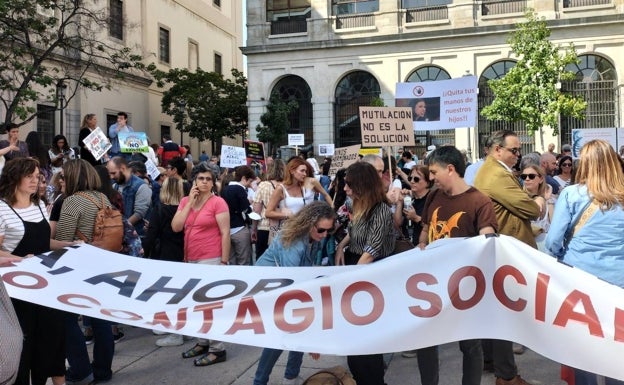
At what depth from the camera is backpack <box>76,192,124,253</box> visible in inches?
195

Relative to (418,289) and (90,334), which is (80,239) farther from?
(418,289)

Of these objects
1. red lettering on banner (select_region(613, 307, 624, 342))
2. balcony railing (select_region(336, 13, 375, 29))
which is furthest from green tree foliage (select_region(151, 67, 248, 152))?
red lettering on banner (select_region(613, 307, 624, 342))

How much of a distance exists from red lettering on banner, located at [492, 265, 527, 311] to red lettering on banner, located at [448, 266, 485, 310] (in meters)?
0.08

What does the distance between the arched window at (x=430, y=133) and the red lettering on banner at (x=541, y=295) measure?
25.3 metres

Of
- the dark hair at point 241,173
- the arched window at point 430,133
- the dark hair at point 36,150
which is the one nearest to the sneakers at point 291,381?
the dark hair at point 241,173

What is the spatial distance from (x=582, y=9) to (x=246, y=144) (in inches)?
805

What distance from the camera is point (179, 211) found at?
572 centimetres

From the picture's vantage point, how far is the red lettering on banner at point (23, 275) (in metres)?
3.95

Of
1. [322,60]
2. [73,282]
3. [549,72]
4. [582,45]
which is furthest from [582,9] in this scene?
[73,282]

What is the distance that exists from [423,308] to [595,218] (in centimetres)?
132

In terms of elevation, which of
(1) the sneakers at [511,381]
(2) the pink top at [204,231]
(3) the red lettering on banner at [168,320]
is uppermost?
(2) the pink top at [204,231]

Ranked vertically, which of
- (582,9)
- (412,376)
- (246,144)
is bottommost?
(412,376)

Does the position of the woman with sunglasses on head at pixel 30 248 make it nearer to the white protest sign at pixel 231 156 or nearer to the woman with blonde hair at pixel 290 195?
the woman with blonde hair at pixel 290 195

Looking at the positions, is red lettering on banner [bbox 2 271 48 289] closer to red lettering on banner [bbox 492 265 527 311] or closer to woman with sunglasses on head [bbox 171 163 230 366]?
woman with sunglasses on head [bbox 171 163 230 366]
